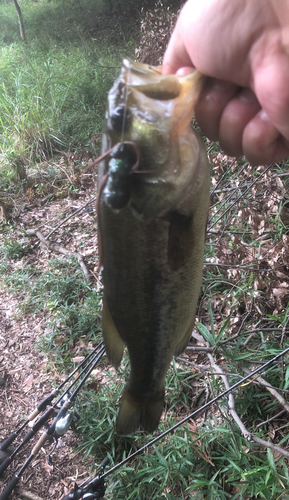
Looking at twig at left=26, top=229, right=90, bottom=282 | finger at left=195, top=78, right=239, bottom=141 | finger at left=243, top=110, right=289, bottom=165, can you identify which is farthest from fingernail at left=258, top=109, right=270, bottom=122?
twig at left=26, top=229, right=90, bottom=282

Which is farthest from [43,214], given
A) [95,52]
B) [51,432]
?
[95,52]

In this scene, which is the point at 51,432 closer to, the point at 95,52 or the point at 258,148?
the point at 258,148

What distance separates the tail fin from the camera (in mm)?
1301

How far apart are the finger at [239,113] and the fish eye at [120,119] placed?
51cm

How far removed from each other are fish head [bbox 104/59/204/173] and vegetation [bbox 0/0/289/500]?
1.45m

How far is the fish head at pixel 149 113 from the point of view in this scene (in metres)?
0.99

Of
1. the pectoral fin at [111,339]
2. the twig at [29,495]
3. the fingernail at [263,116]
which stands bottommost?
the twig at [29,495]

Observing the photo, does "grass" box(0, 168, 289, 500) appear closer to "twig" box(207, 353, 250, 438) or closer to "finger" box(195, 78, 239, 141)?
"twig" box(207, 353, 250, 438)

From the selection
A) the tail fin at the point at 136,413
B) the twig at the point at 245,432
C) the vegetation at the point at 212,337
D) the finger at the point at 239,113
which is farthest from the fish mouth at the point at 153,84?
the twig at the point at 245,432

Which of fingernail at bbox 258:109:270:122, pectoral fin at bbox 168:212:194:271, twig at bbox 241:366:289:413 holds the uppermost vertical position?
fingernail at bbox 258:109:270:122

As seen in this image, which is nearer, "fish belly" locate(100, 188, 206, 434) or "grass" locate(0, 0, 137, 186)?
"fish belly" locate(100, 188, 206, 434)

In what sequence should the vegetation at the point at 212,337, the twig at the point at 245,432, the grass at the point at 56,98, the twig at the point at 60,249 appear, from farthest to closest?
the grass at the point at 56,98
the twig at the point at 60,249
the vegetation at the point at 212,337
the twig at the point at 245,432

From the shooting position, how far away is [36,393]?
3381 millimetres

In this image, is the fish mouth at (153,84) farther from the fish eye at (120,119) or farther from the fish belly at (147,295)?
the fish belly at (147,295)
